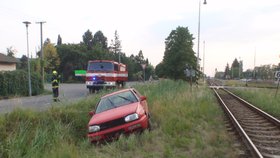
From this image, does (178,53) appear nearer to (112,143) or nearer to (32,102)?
(32,102)

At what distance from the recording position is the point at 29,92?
33250 mm

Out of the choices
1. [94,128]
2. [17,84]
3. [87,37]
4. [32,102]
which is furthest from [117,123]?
[87,37]

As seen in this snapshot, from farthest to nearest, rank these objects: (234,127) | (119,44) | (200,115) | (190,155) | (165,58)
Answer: (119,44), (165,58), (200,115), (234,127), (190,155)

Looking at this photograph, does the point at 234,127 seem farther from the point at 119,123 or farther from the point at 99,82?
the point at 99,82

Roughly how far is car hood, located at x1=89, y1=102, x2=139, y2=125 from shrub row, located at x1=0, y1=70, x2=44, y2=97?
20073 millimetres

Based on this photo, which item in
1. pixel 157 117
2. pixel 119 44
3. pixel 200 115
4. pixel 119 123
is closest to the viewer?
pixel 119 123

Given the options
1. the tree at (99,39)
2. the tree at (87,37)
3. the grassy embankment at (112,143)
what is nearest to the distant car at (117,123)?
the grassy embankment at (112,143)

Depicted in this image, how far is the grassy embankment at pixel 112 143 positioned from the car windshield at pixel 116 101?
→ 121 centimetres

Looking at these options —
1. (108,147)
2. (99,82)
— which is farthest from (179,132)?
(99,82)

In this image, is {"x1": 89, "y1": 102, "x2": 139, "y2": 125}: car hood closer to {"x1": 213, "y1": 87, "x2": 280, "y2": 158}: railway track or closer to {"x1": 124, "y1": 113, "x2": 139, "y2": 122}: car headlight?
{"x1": 124, "y1": 113, "x2": 139, "y2": 122}: car headlight

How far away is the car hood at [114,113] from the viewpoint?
37.4 feet

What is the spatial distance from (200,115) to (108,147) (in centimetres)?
657

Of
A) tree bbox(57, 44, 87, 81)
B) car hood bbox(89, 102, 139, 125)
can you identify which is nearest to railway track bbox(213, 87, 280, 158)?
car hood bbox(89, 102, 139, 125)

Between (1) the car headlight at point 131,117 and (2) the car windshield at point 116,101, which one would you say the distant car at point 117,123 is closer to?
(1) the car headlight at point 131,117
